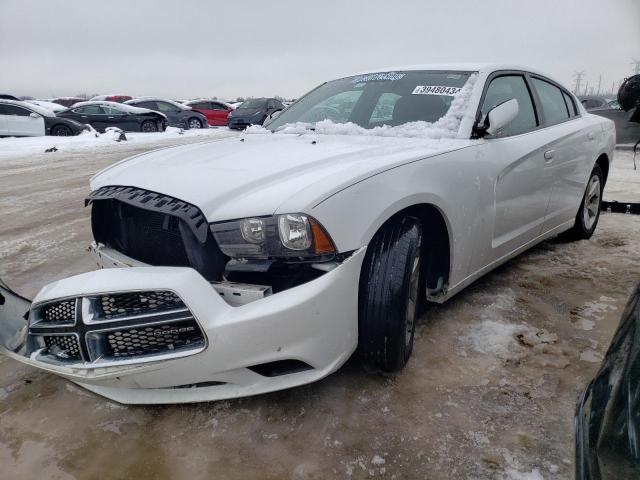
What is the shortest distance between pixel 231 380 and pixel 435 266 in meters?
1.21

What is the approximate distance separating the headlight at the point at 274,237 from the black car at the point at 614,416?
938 millimetres

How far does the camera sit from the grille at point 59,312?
1.84m

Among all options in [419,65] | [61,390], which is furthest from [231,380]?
[419,65]

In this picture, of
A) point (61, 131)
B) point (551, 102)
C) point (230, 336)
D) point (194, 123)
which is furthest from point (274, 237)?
point (194, 123)

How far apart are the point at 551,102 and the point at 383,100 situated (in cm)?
144

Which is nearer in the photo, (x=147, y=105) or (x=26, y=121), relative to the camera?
(x=26, y=121)

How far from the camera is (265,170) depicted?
211cm

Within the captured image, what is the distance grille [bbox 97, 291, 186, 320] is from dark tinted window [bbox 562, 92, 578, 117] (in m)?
3.50

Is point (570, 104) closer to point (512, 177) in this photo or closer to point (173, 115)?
point (512, 177)

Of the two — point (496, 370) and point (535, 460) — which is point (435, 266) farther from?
point (535, 460)

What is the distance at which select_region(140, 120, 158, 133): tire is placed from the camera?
54.8 feet

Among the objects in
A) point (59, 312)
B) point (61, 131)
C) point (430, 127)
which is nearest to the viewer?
point (59, 312)

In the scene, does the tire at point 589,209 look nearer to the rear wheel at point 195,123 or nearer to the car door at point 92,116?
the car door at point 92,116

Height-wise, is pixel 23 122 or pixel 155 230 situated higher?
pixel 23 122
